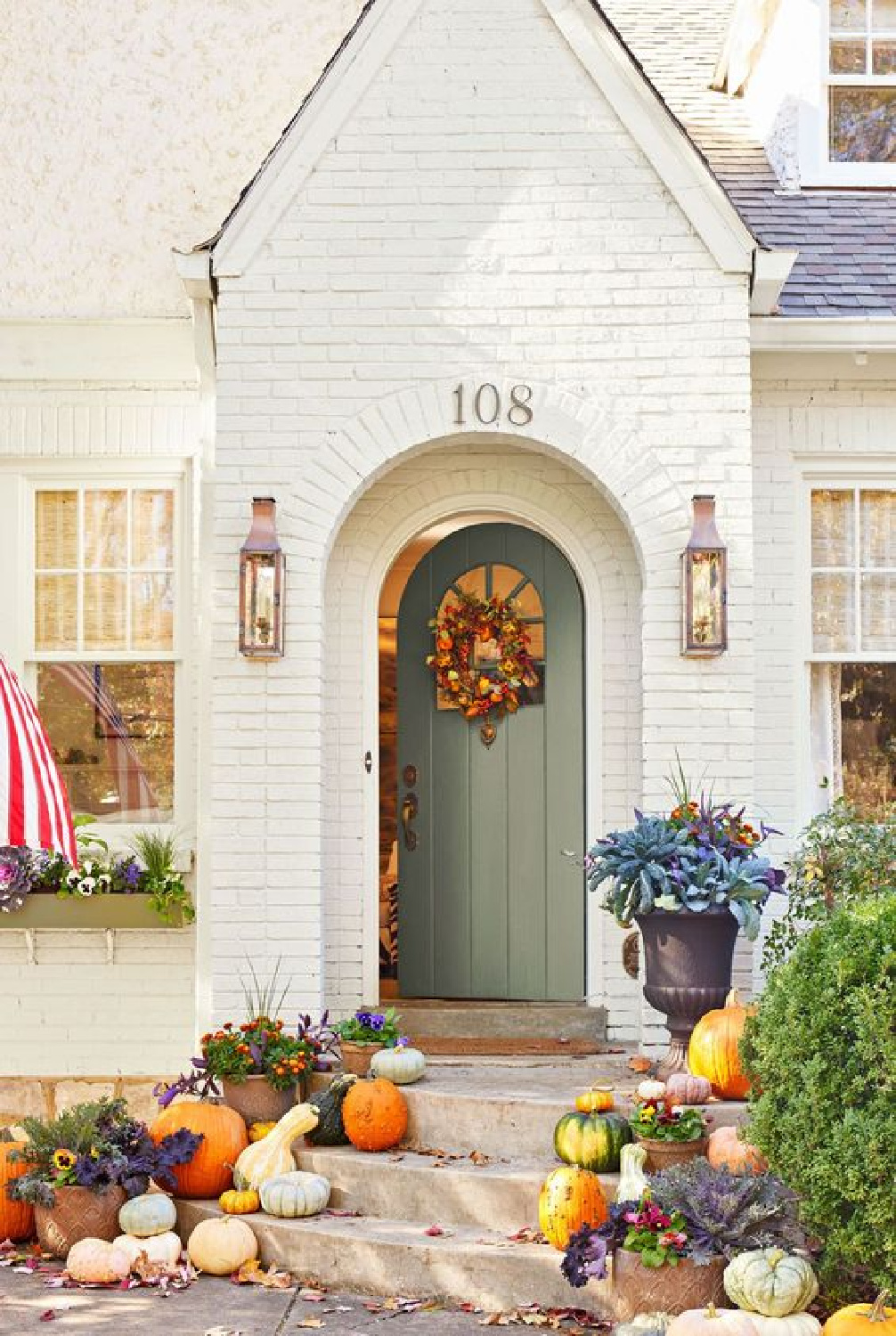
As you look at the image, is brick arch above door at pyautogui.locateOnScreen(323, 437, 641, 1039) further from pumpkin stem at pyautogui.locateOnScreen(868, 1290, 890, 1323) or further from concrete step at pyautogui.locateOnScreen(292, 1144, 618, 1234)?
pumpkin stem at pyautogui.locateOnScreen(868, 1290, 890, 1323)

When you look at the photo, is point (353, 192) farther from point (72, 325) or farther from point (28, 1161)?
point (28, 1161)

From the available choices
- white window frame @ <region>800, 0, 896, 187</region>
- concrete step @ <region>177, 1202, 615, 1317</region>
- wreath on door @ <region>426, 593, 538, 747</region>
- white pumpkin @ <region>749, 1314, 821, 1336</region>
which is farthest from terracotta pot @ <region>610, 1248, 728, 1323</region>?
white window frame @ <region>800, 0, 896, 187</region>

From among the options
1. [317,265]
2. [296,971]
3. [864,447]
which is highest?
[317,265]

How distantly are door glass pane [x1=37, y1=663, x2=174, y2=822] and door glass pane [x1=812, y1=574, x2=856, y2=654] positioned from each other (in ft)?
11.0

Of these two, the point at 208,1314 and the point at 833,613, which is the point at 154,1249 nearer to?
the point at 208,1314

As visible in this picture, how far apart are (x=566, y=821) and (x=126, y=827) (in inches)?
89.9

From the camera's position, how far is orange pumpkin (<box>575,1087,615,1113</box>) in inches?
249

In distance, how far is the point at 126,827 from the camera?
8.68m

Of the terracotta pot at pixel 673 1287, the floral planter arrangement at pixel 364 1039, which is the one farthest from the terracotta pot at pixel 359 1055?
the terracotta pot at pixel 673 1287

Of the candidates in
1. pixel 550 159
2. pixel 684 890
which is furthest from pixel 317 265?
pixel 684 890

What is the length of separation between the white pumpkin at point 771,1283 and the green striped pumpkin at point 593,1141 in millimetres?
983

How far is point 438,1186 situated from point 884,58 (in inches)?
262

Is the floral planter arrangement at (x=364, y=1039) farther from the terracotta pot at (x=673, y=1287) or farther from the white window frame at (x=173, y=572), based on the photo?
the white window frame at (x=173, y=572)

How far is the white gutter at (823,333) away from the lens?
7.97 m
